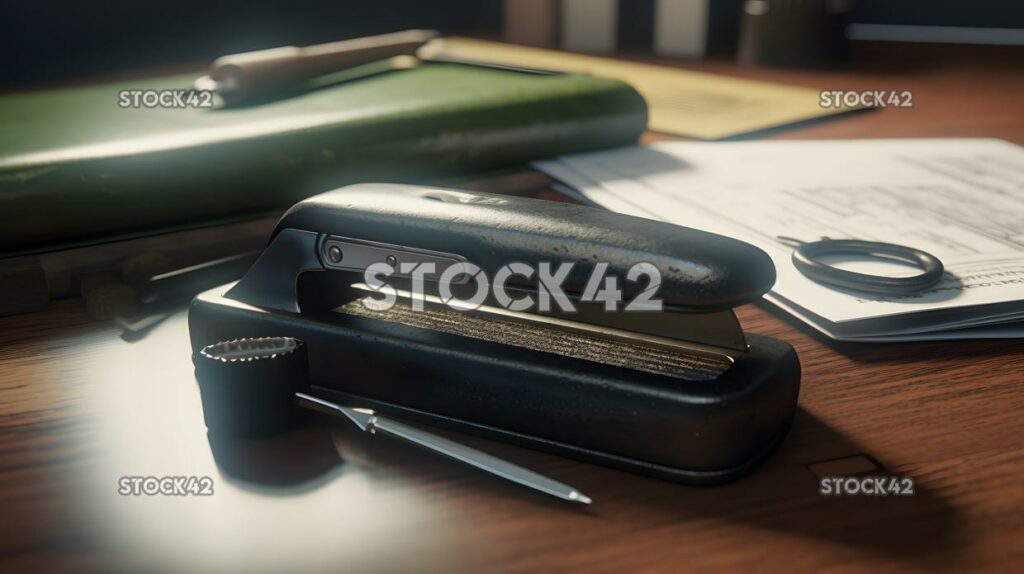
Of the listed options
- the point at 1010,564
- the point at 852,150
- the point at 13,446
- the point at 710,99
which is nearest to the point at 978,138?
the point at 852,150

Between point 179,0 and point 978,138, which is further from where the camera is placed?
point 179,0

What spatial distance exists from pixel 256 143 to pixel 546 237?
1.04 ft

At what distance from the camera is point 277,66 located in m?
0.89

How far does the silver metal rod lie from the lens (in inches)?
13.9

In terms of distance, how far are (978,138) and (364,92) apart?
Answer: 0.58m

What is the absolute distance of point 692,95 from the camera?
1.11m

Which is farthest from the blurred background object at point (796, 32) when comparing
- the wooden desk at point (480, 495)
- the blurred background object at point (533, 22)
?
the wooden desk at point (480, 495)

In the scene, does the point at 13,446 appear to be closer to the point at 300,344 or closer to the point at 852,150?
the point at 300,344

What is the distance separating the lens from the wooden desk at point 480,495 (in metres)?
0.32

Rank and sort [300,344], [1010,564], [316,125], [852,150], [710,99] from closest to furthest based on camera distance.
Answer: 1. [1010,564]
2. [300,344]
3. [316,125]
4. [852,150]
5. [710,99]

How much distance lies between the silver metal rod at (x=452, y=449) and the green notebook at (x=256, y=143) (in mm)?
252

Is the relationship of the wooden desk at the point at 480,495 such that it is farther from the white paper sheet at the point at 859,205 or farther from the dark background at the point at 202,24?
the dark background at the point at 202,24

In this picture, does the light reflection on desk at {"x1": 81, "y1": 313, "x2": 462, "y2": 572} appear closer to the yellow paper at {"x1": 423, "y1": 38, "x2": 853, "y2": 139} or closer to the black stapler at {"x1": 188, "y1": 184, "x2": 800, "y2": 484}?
the black stapler at {"x1": 188, "y1": 184, "x2": 800, "y2": 484}

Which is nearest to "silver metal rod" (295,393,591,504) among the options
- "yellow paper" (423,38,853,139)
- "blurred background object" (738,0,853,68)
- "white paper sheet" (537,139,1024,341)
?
"white paper sheet" (537,139,1024,341)
